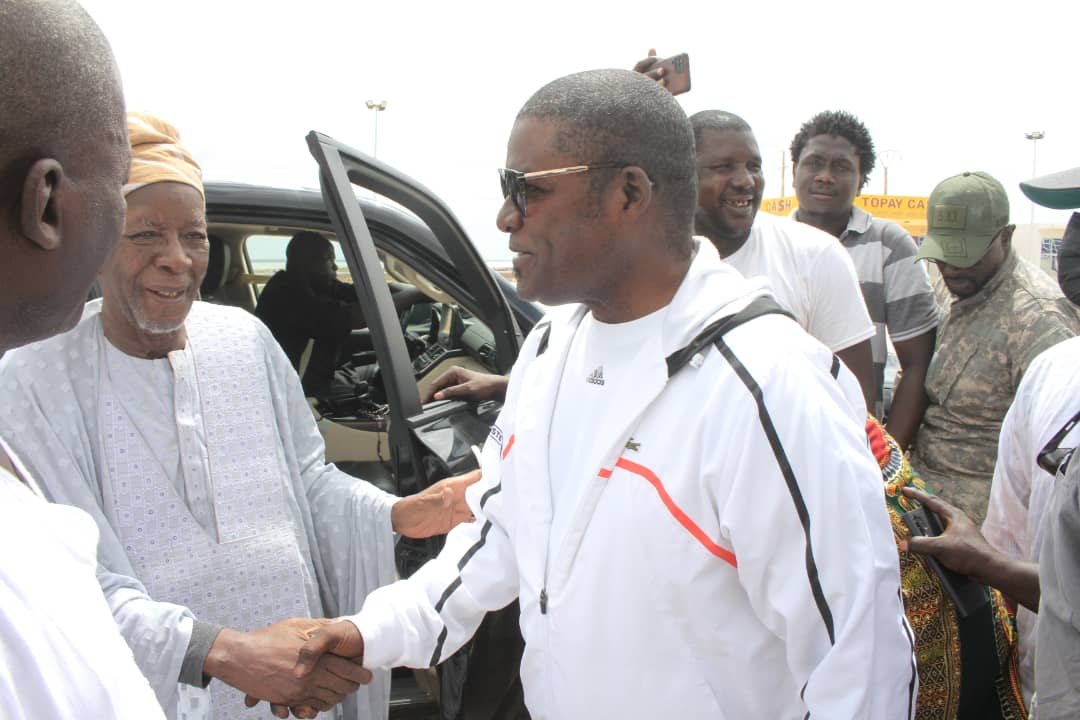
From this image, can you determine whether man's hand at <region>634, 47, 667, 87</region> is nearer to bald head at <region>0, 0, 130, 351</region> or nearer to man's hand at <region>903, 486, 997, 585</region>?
man's hand at <region>903, 486, 997, 585</region>

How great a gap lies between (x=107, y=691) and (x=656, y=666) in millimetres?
916

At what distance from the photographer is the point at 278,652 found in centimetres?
193

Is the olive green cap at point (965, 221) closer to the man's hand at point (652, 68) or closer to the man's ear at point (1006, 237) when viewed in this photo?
the man's ear at point (1006, 237)

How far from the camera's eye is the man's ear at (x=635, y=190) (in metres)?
1.60

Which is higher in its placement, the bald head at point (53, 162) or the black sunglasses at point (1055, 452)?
the bald head at point (53, 162)

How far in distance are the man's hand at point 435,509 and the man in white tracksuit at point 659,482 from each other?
1.59 ft

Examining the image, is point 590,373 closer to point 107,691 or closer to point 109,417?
point 107,691

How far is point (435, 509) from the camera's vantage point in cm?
239

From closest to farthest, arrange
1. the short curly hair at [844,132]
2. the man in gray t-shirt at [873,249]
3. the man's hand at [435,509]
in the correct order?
1. the man's hand at [435,509]
2. the man in gray t-shirt at [873,249]
3. the short curly hair at [844,132]

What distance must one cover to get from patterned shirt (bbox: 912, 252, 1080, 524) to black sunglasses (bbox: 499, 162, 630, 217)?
2071 millimetres

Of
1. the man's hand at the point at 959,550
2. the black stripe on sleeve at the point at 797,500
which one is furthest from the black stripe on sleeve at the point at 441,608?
the man's hand at the point at 959,550

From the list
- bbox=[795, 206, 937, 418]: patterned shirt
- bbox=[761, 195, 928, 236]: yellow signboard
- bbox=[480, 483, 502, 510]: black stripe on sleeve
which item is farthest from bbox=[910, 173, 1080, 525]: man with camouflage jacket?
bbox=[761, 195, 928, 236]: yellow signboard

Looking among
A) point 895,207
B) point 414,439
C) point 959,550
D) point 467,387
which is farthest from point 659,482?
point 895,207

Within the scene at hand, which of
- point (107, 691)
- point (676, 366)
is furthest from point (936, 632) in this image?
point (107, 691)
